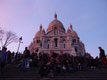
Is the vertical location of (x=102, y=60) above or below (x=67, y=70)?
above

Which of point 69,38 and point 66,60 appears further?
point 69,38

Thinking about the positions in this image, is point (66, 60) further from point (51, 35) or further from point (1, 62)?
point (51, 35)

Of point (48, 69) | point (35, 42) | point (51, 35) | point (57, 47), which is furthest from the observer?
point (35, 42)

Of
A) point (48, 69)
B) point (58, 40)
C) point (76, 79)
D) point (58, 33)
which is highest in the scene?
point (58, 33)

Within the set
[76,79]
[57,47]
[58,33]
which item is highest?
[58,33]

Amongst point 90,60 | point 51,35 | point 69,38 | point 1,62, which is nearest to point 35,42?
point 51,35

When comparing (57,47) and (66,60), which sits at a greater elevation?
(57,47)

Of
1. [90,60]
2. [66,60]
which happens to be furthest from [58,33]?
[66,60]

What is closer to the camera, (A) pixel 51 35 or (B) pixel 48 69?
(B) pixel 48 69

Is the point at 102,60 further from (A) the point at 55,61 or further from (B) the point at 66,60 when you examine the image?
(A) the point at 55,61

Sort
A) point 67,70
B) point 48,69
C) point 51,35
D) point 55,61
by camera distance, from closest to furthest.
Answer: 1. point 48,69
2. point 55,61
3. point 67,70
4. point 51,35

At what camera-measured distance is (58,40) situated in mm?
38719

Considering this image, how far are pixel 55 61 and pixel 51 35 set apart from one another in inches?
1237

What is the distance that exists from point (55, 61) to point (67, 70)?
4.89 ft
